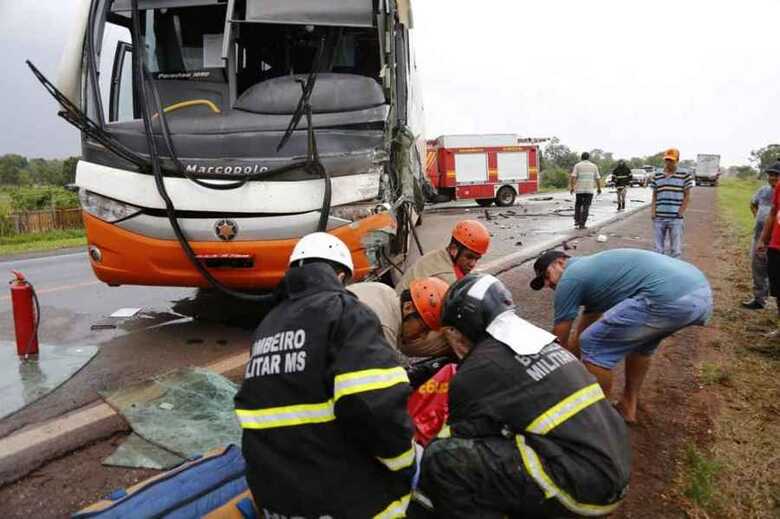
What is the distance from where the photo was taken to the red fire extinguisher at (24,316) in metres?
4.52

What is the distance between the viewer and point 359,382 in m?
1.87

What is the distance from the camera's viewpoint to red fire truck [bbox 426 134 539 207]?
23188 millimetres

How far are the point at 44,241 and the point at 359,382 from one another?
16.7m

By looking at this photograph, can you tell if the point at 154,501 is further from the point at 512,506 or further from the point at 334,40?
the point at 334,40

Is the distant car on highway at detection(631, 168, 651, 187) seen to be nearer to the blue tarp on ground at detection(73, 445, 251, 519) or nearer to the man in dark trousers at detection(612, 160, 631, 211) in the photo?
the man in dark trousers at detection(612, 160, 631, 211)

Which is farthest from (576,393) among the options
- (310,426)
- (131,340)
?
(131,340)

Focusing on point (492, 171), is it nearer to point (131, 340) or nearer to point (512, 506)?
point (131, 340)

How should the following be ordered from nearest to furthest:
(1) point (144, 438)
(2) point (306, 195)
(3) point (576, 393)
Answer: (3) point (576, 393) → (1) point (144, 438) → (2) point (306, 195)

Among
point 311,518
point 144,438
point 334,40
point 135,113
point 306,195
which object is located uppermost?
point 334,40

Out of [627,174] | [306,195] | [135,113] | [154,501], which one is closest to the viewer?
[154,501]

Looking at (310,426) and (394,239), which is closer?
(310,426)

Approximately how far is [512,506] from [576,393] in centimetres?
46

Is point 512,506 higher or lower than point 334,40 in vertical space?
lower

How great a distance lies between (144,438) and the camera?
3.32 metres
